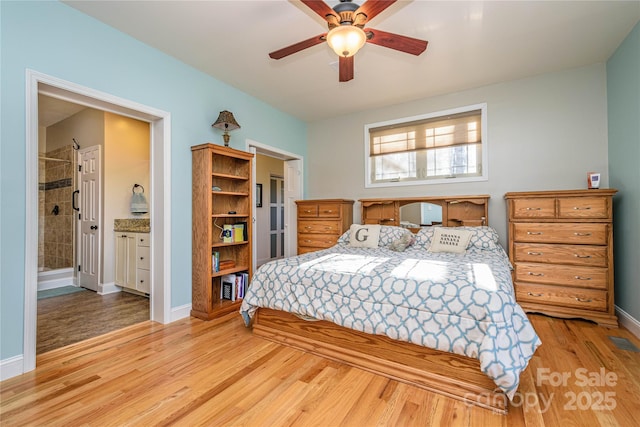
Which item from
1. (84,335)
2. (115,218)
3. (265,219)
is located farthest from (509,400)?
(265,219)

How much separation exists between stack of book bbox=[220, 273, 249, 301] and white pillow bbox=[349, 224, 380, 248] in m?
1.37

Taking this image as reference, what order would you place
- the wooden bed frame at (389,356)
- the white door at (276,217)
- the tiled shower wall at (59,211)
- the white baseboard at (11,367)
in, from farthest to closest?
the white door at (276,217), the tiled shower wall at (59,211), the white baseboard at (11,367), the wooden bed frame at (389,356)

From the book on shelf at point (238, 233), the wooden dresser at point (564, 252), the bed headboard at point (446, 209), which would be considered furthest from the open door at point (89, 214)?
the wooden dresser at point (564, 252)

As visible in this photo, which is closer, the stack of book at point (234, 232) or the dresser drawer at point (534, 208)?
the dresser drawer at point (534, 208)

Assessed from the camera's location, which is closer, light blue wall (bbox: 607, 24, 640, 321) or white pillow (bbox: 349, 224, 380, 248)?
light blue wall (bbox: 607, 24, 640, 321)

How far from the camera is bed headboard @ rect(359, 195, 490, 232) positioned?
3.63 meters

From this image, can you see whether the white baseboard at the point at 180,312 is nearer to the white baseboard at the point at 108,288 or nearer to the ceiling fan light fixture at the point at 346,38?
the white baseboard at the point at 108,288

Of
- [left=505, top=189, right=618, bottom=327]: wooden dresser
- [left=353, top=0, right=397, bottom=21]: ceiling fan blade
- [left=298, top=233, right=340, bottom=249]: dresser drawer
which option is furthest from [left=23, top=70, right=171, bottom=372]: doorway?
[left=505, top=189, right=618, bottom=327]: wooden dresser

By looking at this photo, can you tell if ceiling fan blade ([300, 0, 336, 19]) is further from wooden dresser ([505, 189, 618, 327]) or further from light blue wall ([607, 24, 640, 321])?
light blue wall ([607, 24, 640, 321])

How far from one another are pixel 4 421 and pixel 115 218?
10.2 ft

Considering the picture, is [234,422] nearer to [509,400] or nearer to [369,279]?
[369,279]

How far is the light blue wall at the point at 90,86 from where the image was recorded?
1917 mm

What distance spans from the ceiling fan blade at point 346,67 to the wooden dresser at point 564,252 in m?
2.15

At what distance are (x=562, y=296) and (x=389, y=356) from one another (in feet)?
7.12
